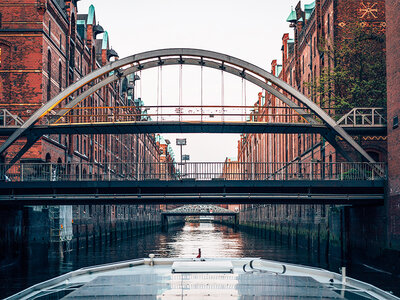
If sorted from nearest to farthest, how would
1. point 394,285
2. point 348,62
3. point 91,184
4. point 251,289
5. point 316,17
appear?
point 251,289 → point 394,285 → point 91,184 → point 348,62 → point 316,17

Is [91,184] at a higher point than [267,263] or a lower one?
higher

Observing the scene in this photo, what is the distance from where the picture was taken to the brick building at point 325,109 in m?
33.7

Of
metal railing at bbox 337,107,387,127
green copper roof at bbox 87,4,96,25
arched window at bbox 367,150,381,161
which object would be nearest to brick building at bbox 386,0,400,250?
metal railing at bbox 337,107,387,127

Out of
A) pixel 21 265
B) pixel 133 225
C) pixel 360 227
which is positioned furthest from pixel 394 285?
pixel 133 225

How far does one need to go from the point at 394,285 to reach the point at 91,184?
1583cm

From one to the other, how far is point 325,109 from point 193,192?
54.0ft

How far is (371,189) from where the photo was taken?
30.4m

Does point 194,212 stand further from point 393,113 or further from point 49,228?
point 393,113

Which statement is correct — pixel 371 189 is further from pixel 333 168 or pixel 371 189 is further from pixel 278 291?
pixel 278 291

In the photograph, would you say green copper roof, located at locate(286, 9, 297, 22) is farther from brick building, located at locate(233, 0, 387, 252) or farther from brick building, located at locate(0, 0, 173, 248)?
brick building, located at locate(0, 0, 173, 248)

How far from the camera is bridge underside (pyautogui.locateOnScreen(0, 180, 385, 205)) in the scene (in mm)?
30156

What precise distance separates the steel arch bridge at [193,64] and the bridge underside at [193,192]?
181 inches

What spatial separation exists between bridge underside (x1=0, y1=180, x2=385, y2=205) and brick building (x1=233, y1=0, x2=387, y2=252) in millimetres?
1915

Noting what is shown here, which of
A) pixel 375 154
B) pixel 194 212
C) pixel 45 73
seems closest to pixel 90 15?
pixel 45 73
